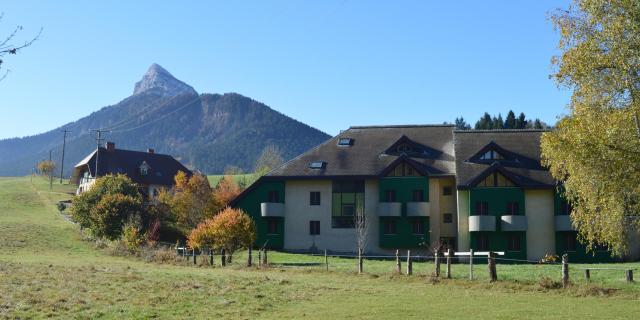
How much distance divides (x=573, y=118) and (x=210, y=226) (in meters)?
24.7

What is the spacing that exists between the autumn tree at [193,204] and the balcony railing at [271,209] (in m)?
7.25

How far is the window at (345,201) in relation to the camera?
56.8 meters

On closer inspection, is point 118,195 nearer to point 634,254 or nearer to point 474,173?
point 474,173

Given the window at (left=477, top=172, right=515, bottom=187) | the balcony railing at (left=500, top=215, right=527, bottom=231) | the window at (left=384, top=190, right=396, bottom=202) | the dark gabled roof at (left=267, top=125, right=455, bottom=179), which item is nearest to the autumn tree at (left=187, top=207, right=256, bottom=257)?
the dark gabled roof at (left=267, top=125, right=455, bottom=179)

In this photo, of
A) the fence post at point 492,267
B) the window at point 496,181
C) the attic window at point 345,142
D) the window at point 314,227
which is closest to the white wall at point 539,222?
the window at point 496,181

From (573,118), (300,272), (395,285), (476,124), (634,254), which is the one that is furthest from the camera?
Answer: (476,124)

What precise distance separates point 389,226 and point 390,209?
1602 millimetres

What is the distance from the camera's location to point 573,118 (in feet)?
82.8

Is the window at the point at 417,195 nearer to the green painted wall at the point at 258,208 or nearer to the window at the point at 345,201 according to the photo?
the window at the point at 345,201

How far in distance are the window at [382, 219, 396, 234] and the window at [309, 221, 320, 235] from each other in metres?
5.66

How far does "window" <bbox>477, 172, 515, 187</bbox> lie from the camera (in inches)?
2067

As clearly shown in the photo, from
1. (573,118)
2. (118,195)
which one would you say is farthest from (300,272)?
(118,195)

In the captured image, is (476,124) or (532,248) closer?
(532,248)

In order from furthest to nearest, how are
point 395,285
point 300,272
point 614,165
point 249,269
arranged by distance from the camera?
point 249,269 → point 300,272 → point 395,285 → point 614,165
